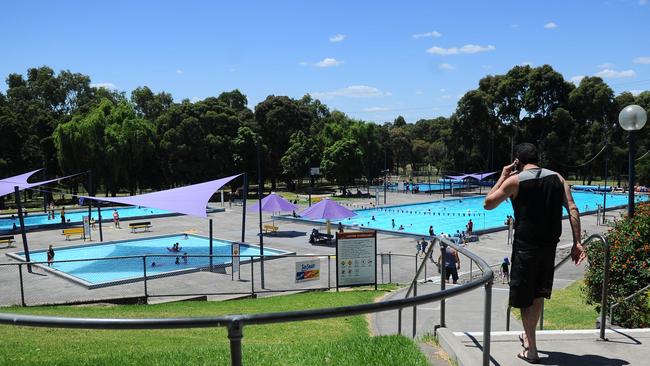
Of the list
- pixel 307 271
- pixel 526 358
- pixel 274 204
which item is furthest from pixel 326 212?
pixel 526 358

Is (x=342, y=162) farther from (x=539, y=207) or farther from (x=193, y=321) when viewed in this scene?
(x=193, y=321)

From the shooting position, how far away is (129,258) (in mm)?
22766

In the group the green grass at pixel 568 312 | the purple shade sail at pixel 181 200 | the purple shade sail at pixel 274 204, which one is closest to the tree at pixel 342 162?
the purple shade sail at pixel 274 204

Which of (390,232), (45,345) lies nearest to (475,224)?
(390,232)

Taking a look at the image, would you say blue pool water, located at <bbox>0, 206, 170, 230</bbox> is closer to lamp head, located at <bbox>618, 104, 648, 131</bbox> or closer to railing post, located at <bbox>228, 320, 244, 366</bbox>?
lamp head, located at <bbox>618, 104, 648, 131</bbox>

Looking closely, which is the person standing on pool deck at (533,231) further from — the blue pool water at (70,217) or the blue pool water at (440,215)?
the blue pool water at (70,217)

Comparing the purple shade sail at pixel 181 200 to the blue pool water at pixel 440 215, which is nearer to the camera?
the purple shade sail at pixel 181 200

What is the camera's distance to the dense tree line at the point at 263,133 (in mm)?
52219

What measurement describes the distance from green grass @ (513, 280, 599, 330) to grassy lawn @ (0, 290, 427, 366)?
351 cm

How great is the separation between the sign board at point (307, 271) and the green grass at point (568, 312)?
24.3 ft

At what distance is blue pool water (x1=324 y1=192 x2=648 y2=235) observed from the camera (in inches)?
1496

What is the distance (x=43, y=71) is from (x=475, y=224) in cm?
7003

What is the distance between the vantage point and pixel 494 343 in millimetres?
4355

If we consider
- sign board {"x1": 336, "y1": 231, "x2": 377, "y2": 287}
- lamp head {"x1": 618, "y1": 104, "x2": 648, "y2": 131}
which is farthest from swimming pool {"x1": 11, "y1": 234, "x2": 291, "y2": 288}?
lamp head {"x1": 618, "y1": 104, "x2": 648, "y2": 131}
